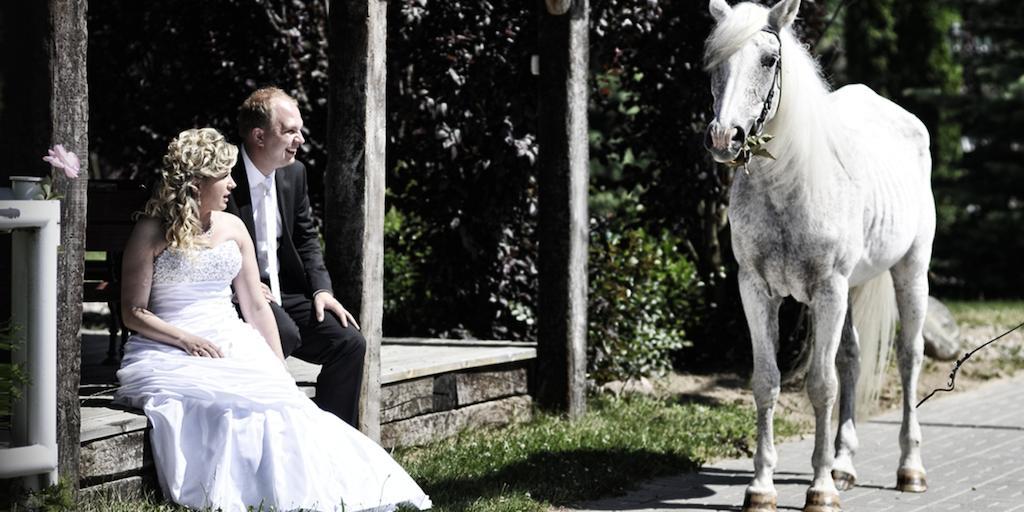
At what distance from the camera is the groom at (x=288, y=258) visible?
230 inches

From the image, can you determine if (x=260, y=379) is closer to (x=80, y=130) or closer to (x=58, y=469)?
(x=58, y=469)

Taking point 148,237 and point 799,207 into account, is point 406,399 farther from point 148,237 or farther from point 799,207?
point 799,207

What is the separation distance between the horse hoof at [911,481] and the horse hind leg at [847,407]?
8.7 inches

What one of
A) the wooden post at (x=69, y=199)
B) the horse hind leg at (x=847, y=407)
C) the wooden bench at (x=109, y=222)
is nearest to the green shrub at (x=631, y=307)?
the horse hind leg at (x=847, y=407)

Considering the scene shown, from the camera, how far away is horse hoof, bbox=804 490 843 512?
5.87 meters

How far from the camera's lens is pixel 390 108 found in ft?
30.7

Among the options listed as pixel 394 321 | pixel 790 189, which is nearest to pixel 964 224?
pixel 394 321

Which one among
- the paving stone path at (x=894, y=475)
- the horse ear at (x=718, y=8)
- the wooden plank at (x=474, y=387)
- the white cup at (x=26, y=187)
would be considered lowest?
the paving stone path at (x=894, y=475)

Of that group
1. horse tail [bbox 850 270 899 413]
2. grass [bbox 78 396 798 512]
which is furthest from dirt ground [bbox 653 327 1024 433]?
grass [bbox 78 396 798 512]

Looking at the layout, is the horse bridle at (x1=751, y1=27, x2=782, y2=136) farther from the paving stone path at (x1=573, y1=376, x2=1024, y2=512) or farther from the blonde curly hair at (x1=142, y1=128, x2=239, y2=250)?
the blonde curly hair at (x1=142, y1=128, x2=239, y2=250)

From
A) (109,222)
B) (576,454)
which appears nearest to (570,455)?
(576,454)

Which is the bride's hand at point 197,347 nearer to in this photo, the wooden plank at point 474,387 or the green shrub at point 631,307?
the wooden plank at point 474,387

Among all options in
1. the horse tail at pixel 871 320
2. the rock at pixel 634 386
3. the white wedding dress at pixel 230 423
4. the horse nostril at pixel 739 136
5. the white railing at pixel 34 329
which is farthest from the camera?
the rock at pixel 634 386

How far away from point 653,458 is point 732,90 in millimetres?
2286
